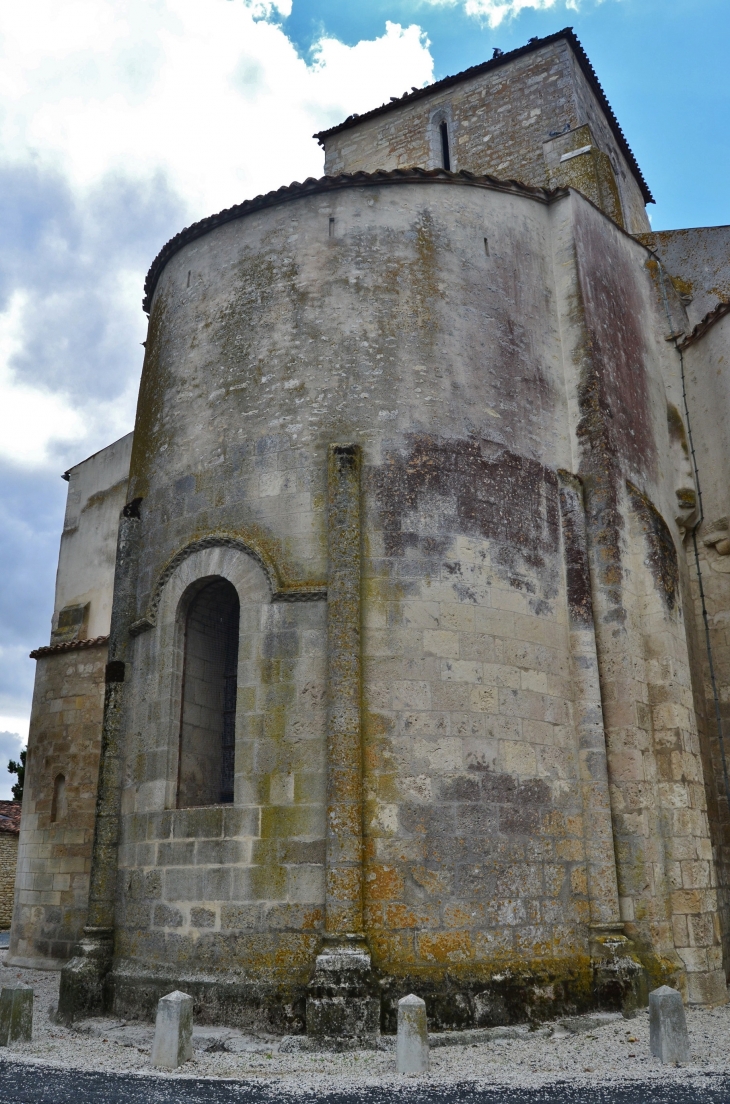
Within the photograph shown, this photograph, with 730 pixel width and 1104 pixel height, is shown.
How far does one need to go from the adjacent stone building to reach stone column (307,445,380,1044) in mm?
25

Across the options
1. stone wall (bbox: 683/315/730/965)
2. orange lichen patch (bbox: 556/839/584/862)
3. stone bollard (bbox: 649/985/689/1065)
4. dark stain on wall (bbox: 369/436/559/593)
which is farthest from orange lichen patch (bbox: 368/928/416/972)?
stone wall (bbox: 683/315/730/965)

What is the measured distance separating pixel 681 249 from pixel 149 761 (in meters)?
10.2

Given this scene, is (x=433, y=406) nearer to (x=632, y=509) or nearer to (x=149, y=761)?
(x=632, y=509)

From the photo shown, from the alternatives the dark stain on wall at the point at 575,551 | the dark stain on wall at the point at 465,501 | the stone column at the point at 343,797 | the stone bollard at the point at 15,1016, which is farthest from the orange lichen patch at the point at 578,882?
the stone bollard at the point at 15,1016

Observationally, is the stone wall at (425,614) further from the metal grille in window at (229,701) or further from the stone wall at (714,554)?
the stone wall at (714,554)

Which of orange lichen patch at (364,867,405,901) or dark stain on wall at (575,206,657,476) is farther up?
dark stain on wall at (575,206,657,476)

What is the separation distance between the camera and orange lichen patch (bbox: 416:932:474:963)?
25.5ft

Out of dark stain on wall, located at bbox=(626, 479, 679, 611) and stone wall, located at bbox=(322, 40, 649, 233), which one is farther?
stone wall, located at bbox=(322, 40, 649, 233)

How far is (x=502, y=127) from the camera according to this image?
622 inches

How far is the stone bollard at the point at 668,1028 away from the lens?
21.6 ft

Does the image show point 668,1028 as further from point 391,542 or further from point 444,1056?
point 391,542

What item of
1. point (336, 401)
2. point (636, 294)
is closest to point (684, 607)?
point (636, 294)

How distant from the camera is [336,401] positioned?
9.48 m

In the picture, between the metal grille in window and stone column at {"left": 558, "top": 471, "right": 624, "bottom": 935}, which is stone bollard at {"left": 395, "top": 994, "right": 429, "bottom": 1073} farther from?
the metal grille in window
